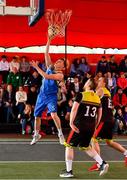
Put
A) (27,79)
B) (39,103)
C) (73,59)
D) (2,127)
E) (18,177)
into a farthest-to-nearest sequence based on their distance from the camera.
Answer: (73,59)
(27,79)
(2,127)
(39,103)
(18,177)

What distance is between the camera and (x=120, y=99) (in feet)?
66.7

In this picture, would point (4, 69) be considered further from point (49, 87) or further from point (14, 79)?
point (49, 87)

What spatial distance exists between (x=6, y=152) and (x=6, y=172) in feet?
10.5

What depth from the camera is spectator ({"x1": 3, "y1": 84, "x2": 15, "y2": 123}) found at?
19328 millimetres

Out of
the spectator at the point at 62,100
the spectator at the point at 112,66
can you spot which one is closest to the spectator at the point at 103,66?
the spectator at the point at 112,66

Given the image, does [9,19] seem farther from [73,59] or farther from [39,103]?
[39,103]

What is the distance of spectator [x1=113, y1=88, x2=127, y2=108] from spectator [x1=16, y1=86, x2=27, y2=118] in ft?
11.4

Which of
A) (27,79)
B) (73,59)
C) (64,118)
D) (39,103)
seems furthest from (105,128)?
(73,59)

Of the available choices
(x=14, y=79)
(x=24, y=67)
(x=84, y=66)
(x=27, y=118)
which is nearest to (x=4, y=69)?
(x=24, y=67)

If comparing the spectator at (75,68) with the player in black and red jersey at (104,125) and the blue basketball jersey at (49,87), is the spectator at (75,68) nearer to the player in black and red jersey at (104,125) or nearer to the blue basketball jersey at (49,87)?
the blue basketball jersey at (49,87)

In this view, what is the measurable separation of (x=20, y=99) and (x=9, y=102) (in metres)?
0.42

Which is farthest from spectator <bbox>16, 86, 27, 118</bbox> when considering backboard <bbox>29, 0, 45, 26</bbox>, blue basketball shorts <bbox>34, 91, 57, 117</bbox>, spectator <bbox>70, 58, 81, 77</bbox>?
blue basketball shorts <bbox>34, 91, 57, 117</bbox>

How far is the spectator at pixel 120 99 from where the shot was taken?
66.1 ft

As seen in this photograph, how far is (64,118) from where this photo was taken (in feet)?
64.3
